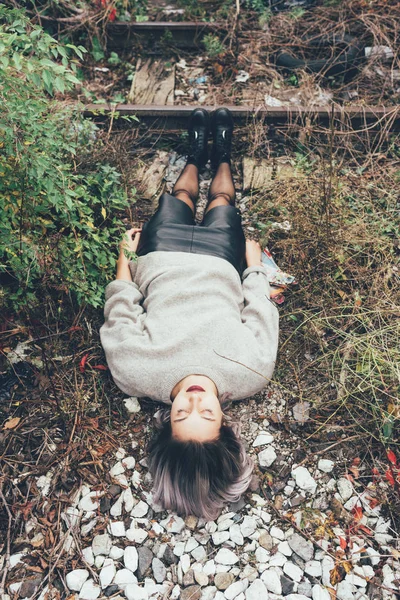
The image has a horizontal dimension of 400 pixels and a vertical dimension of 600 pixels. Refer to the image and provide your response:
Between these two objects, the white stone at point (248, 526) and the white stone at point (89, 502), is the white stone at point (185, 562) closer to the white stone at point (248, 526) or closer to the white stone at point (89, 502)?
the white stone at point (248, 526)

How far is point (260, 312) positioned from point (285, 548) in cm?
137

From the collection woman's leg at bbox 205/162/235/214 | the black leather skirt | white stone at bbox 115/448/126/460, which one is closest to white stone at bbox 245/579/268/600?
white stone at bbox 115/448/126/460

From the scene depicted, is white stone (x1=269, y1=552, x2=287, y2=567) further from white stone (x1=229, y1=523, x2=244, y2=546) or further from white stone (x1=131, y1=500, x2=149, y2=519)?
white stone (x1=131, y1=500, x2=149, y2=519)

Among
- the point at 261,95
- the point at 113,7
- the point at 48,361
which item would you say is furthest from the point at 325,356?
the point at 113,7

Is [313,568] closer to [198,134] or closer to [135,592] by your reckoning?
[135,592]

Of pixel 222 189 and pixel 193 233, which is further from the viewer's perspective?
pixel 222 189

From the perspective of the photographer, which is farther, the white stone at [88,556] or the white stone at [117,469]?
the white stone at [117,469]

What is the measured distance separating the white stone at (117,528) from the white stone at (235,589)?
0.64 meters

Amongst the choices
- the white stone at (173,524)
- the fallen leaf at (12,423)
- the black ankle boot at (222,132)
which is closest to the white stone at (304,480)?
the white stone at (173,524)

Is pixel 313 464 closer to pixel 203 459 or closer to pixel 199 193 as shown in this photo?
pixel 203 459

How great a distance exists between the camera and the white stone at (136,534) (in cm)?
257

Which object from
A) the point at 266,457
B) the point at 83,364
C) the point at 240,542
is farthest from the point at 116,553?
the point at 83,364

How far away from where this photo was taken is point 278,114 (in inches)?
155

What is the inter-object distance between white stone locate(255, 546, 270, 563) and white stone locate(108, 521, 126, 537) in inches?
29.8
